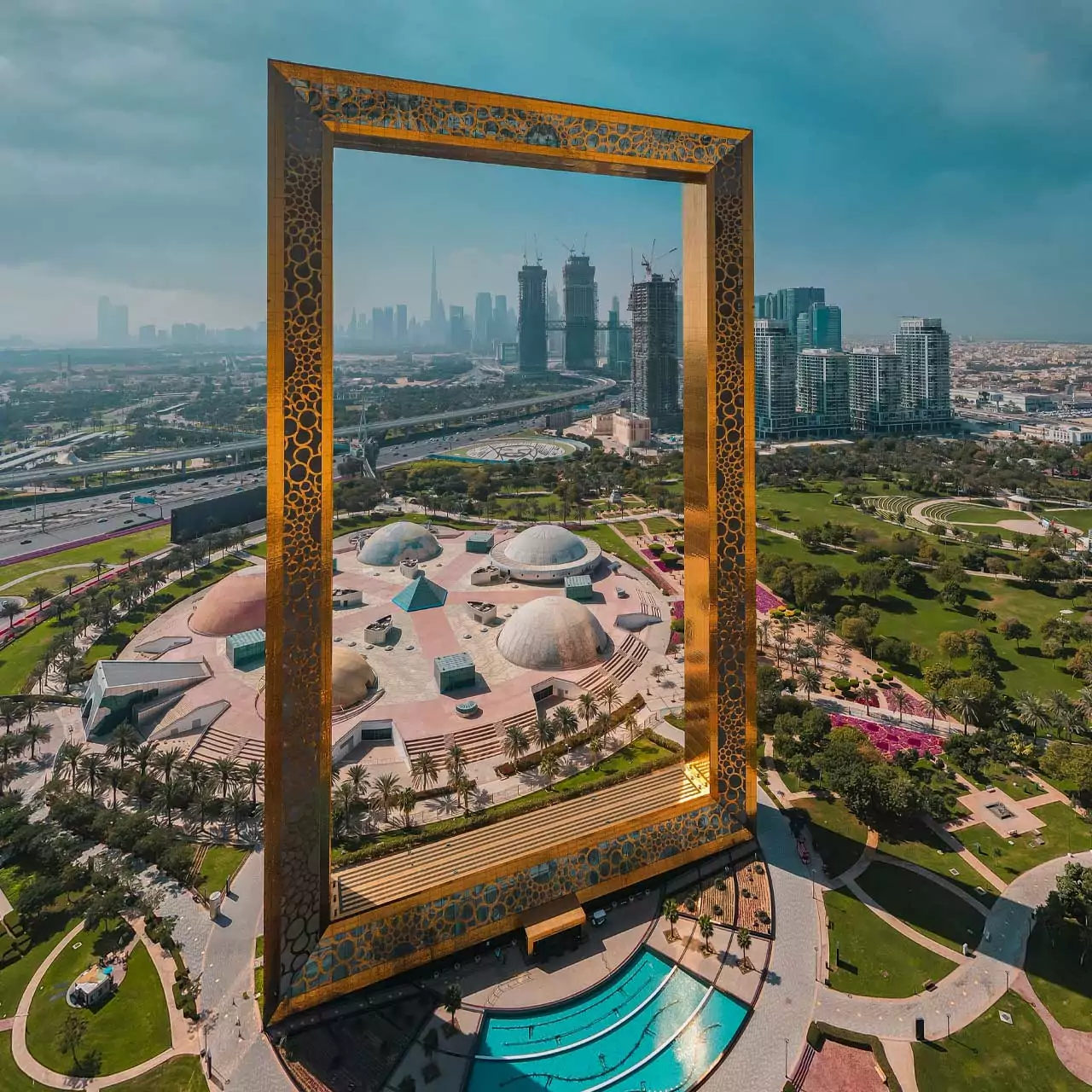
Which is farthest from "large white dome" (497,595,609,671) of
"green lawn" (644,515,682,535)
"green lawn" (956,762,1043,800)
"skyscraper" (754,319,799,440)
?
"skyscraper" (754,319,799,440)

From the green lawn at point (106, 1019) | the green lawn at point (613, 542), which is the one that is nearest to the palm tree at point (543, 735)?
the green lawn at point (106, 1019)

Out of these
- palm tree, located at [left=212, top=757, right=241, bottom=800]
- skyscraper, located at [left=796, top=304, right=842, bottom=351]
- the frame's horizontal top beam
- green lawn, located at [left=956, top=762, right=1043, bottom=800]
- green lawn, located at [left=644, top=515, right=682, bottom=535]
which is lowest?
green lawn, located at [left=956, top=762, right=1043, bottom=800]

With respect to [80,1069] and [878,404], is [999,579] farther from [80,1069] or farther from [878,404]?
[878,404]

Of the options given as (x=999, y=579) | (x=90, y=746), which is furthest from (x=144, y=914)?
(x=999, y=579)

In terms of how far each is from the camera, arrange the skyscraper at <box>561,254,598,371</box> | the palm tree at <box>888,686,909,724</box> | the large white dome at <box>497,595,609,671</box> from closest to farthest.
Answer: the palm tree at <box>888,686,909,724</box> → the large white dome at <box>497,595,609,671</box> → the skyscraper at <box>561,254,598,371</box>

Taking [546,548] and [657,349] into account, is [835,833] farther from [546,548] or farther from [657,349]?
[657,349]

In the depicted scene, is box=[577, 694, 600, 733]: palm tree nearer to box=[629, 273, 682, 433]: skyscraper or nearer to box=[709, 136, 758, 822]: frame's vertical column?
box=[709, 136, 758, 822]: frame's vertical column
